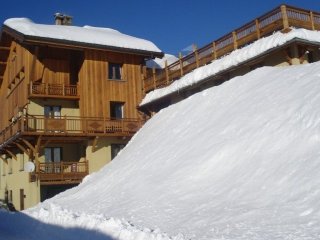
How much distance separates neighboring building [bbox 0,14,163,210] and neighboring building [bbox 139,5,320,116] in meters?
3.34

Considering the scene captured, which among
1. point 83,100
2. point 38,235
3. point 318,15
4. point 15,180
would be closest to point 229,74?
point 318,15

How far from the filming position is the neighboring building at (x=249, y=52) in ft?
61.1

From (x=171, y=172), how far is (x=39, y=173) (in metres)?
11.8

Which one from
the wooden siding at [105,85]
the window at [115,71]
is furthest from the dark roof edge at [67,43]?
the window at [115,71]

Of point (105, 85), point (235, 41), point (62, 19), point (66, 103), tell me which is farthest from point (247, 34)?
point (62, 19)

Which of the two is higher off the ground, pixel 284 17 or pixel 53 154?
pixel 284 17

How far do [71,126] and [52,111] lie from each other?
2.24 meters

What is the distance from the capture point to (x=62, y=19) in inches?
1432

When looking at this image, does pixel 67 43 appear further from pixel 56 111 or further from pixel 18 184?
pixel 18 184

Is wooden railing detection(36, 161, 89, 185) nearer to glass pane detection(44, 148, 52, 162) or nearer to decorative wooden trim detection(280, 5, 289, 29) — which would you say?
glass pane detection(44, 148, 52, 162)

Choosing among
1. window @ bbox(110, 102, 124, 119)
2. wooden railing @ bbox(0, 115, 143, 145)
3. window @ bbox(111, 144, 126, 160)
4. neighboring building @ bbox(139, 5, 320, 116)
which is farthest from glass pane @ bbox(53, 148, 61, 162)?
neighboring building @ bbox(139, 5, 320, 116)

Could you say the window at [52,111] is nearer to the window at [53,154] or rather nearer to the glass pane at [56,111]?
the glass pane at [56,111]

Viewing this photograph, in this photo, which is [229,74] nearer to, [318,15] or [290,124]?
[318,15]

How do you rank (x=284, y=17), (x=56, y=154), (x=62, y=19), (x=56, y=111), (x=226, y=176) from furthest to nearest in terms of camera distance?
(x=62, y=19), (x=56, y=111), (x=56, y=154), (x=284, y=17), (x=226, y=176)
